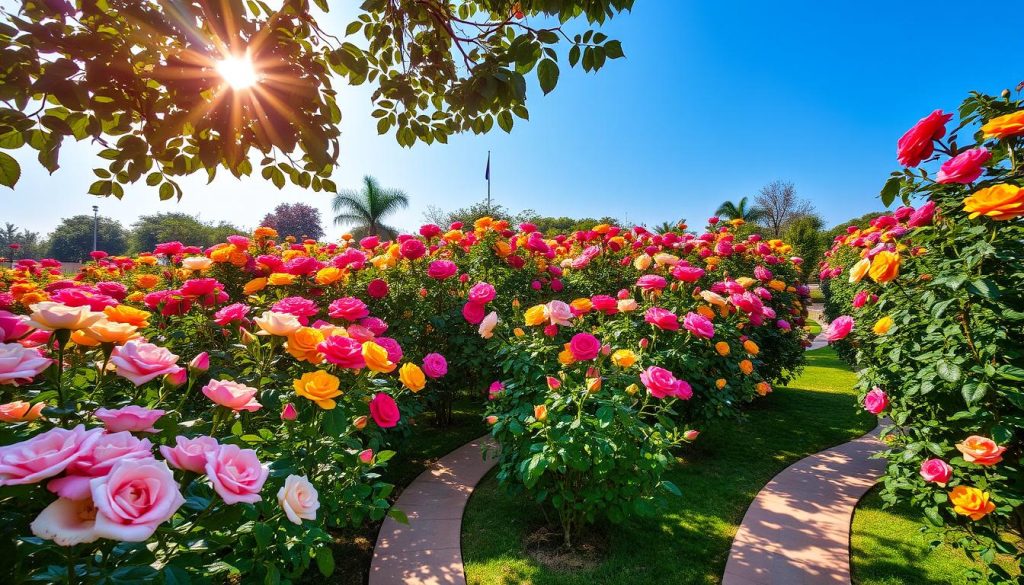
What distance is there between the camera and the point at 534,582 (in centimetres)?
254

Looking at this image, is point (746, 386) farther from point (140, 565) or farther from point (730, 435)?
point (140, 565)

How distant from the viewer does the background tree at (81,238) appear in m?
61.6

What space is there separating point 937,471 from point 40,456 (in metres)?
3.53

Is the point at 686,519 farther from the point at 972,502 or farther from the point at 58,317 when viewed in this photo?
the point at 58,317

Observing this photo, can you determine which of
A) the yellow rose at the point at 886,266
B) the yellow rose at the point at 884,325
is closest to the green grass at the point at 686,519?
the yellow rose at the point at 884,325

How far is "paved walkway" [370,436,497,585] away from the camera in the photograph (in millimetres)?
2582

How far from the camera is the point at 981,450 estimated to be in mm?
2055

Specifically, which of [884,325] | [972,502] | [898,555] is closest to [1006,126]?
[884,325]

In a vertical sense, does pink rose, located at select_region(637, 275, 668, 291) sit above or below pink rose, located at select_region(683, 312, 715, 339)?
above

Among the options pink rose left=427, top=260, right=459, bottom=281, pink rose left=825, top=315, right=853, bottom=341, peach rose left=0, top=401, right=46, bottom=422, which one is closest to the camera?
peach rose left=0, top=401, right=46, bottom=422

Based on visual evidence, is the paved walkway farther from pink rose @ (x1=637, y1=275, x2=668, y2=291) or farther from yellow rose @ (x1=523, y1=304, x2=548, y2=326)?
pink rose @ (x1=637, y1=275, x2=668, y2=291)

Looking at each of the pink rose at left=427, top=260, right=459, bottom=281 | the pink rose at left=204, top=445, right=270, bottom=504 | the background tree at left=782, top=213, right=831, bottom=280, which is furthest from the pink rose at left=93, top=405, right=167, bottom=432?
the background tree at left=782, top=213, right=831, bottom=280

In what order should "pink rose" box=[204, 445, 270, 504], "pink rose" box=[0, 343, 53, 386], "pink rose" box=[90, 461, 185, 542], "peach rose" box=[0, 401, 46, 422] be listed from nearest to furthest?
"pink rose" box=[90, 461, 185, 542] → "pink rose" box=[204, 445, 270, 504] → "pink rose" box=[0, 343, 53, 386] → "peach rose" box=[0, 401, 46, 422]

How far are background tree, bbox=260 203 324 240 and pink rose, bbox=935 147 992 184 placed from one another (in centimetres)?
4843
